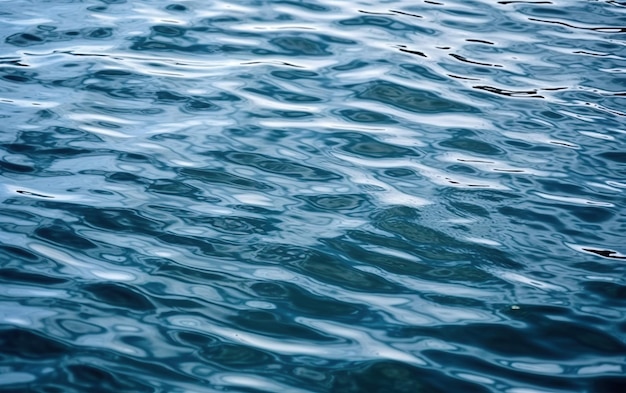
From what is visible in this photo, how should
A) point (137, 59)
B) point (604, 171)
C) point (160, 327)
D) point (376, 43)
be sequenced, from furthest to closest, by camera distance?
point (376, 43) → point (137, 59) → point (604, 171) → point (160, 327)

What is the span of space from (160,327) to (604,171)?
241cm

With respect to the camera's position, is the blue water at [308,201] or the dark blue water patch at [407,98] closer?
the blue water at [308,201]

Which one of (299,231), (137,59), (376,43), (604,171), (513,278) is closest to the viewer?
(513,278)

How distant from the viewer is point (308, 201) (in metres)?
3.54

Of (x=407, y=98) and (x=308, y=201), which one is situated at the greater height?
(x=407, y=98)

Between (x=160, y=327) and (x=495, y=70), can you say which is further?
(x=495, y=70)

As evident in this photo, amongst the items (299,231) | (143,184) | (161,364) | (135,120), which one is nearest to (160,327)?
(161,364)

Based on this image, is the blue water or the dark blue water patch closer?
the blue water

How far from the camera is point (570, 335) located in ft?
9.16

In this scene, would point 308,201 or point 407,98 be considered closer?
→ point 308,201

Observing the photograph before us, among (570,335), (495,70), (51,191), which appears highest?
(495,70)

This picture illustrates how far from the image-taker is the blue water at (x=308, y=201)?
2609mm

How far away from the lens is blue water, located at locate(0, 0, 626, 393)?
261cm

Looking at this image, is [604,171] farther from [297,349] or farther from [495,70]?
[297,349]
